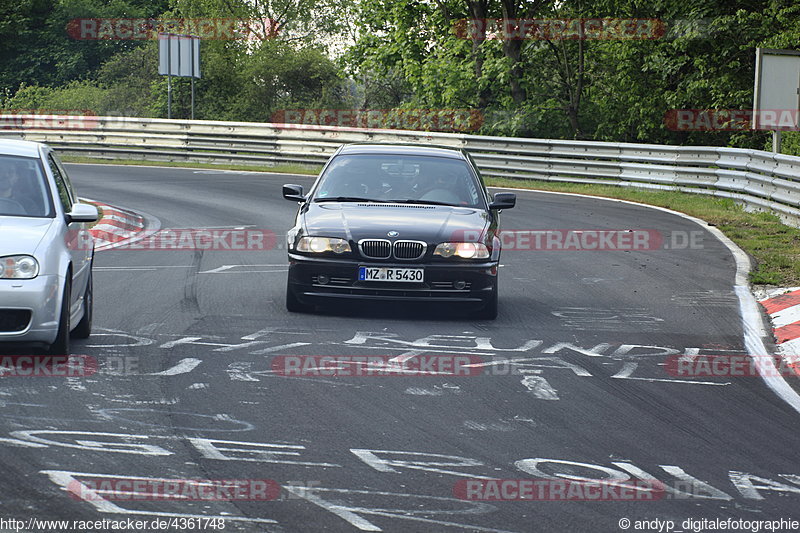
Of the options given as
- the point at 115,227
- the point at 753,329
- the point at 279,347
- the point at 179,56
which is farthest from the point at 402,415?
the point at 179,56

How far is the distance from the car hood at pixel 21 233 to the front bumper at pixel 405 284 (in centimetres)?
252

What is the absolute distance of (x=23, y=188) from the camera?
8.52 metres

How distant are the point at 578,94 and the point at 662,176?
8.71 metres

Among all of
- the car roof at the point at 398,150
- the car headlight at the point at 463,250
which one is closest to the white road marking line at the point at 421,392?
the car headlight at the point at 463,250

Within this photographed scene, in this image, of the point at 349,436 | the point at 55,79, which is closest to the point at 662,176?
the point at 349,436

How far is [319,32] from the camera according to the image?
61.9 metres

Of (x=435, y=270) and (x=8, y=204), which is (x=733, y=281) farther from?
(x=8, y=204)

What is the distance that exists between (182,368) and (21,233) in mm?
1387

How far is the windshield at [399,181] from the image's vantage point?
11.1 metres

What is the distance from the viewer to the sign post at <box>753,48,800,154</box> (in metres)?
18.8

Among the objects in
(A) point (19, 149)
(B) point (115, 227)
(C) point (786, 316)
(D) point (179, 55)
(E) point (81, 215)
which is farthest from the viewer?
(D) point (179, 55)

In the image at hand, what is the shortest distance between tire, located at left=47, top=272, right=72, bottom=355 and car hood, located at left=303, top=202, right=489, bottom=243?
2.74 meters

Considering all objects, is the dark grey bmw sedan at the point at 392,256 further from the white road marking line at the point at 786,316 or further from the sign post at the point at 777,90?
the sign post at the point at 777,90

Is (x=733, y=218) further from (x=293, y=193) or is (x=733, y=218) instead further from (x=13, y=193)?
(x=13, y=193)
